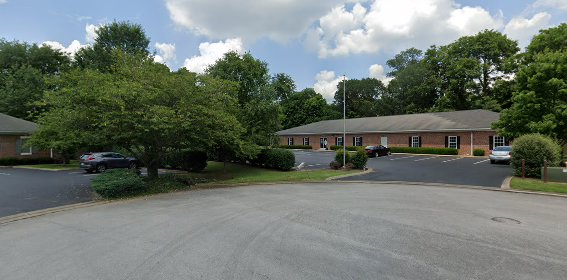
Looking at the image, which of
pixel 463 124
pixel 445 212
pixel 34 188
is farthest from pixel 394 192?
pixel 463 124

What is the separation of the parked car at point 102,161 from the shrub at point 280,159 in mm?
10880

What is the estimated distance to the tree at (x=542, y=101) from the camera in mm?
20984

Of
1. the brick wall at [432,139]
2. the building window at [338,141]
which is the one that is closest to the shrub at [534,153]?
the brick wall at [432,139]

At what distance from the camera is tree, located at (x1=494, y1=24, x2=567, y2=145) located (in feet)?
68.8

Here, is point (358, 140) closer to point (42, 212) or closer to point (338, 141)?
point (338, 141)

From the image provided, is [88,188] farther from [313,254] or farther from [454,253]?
[454,253]

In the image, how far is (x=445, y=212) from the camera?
9.69 m

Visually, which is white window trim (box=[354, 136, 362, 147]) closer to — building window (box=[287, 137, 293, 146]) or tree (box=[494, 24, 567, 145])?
building window (box=[287, 137, 293, 146])

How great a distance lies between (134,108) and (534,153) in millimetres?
19105

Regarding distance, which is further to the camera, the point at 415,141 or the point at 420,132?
the point at 415,141

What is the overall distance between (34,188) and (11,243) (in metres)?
10.1

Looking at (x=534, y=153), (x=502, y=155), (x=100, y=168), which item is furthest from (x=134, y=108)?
(x=502, y=155)

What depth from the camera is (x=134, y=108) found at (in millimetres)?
13883

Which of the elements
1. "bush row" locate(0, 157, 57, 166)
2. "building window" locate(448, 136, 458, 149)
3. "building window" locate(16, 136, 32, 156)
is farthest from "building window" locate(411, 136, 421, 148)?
"building window" locate(16, 136, 32, 156)
